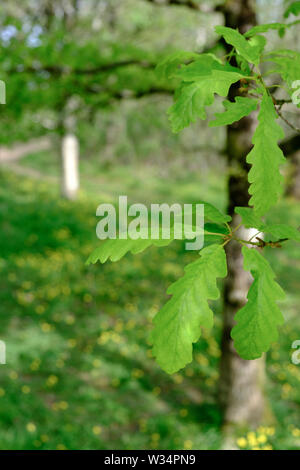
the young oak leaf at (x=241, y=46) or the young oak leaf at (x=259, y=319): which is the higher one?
the young oak leaf at (x=241, y=46)

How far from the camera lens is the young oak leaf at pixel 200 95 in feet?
2.95

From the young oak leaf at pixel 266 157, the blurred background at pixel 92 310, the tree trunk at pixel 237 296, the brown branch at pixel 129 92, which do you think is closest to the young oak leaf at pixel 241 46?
the young oak leaf at pixel 266 157

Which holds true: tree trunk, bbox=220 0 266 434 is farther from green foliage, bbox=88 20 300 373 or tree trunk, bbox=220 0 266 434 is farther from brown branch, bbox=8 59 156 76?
green foliage, bbox=88 20 300 373

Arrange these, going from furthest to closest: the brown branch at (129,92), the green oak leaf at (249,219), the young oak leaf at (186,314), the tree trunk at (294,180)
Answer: the tree trunk at (294,180)
the brown branch at (129,92)
the green oak leaf at (249,219)
the young oak leaf at (186,314)

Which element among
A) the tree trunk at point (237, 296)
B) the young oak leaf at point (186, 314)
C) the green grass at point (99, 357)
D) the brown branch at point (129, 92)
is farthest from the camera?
the brown branch at point (129, 92)

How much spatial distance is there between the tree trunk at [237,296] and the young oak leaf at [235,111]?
1.78 m

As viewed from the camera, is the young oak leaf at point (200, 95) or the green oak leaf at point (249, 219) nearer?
the young oak leaf at point (200, 95)

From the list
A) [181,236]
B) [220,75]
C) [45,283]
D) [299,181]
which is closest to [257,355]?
[181,236]

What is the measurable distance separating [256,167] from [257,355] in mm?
418

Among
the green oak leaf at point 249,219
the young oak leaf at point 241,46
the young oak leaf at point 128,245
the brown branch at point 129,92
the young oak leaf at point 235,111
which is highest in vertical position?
the brown branch at point 129,92

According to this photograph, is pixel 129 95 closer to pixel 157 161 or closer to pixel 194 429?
pixel 194 429

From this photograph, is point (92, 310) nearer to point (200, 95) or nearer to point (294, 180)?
point (200, 95)

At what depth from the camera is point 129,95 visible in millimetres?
3910

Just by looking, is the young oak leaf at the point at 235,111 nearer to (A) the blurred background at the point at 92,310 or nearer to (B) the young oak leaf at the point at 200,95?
(B) the young oak leaf at the point at 200,95
